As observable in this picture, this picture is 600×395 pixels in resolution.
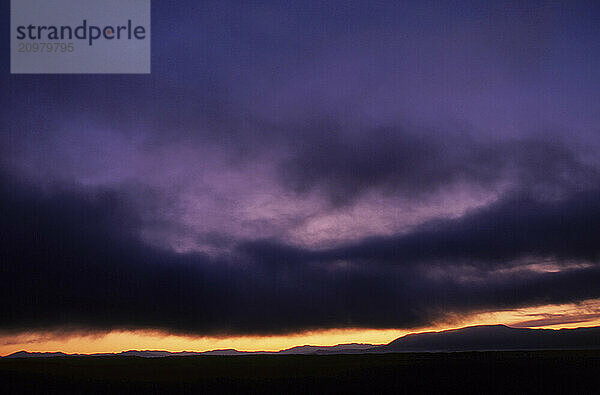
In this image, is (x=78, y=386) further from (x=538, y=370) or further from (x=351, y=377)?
(x=538, y=370)

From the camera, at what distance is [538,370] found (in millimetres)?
30578

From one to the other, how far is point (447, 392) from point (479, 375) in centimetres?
822

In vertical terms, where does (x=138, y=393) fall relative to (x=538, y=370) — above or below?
above

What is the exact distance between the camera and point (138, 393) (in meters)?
20.4

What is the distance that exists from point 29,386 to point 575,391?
23482 mm

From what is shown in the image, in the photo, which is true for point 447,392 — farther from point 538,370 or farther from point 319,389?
point 538,370

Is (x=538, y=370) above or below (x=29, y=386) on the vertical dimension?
below

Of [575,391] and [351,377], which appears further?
[351,377]

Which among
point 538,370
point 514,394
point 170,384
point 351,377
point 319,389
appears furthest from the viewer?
point 538,370

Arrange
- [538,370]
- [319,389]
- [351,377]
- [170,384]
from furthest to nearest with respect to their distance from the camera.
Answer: [538,370] < [351,377] < [170,384] < [319,389]

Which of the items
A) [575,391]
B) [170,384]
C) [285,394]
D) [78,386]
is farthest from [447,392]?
[78,386]

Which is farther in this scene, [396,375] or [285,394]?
[396,375]

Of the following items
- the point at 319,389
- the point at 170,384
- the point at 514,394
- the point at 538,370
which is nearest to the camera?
the point at 514,394

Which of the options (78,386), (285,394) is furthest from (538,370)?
(78,386)
